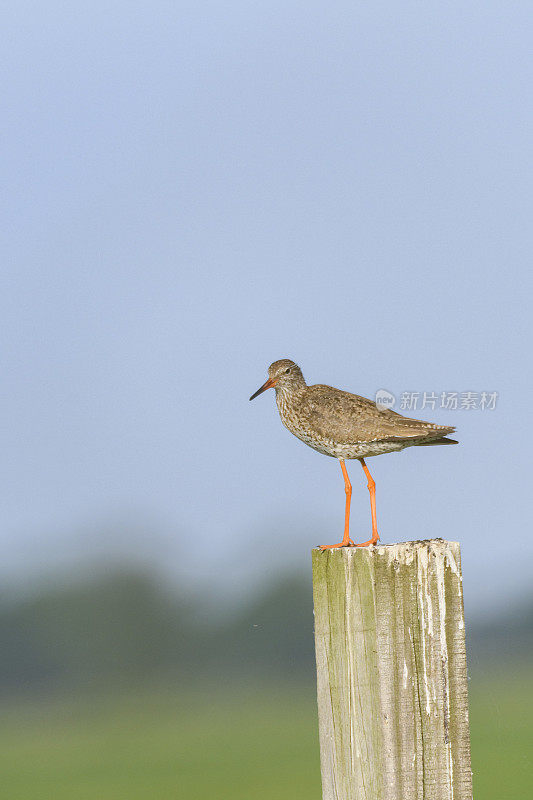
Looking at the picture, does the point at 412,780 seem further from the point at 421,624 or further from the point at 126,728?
the point at 126,728

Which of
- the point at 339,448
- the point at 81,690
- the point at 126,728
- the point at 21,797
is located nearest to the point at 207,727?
the point at 126,728

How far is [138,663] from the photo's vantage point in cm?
6675

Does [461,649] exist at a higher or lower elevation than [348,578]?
lower

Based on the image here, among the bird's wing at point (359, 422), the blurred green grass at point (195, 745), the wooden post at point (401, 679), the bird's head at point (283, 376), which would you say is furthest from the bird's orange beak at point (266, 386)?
the blurred green grass at point (195, 745)

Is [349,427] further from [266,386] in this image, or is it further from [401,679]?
[401,679]

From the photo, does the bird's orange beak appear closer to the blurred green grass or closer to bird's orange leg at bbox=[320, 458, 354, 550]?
bird's orange leg at bbox=[320, 458, 354, 550]

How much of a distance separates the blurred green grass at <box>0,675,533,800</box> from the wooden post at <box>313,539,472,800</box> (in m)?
48.6

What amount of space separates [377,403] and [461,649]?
3.43m

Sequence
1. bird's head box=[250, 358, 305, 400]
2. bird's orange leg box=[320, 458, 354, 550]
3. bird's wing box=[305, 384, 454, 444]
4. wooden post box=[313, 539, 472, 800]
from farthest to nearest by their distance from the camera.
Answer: bird's head box=[250, 358, 305, 400]
bird's wing box=[305, 384, 454, 444]
bird's orange leg box=[320, 458, 354, 550]
wooden post box=[313, 539, 472, 800]

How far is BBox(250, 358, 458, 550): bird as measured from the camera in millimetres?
6652

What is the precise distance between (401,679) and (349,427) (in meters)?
3.38

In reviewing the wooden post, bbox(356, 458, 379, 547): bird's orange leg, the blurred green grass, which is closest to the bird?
bbox(356, 458, 379, 547): bird's orange leg

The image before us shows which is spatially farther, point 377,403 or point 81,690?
point 81,690

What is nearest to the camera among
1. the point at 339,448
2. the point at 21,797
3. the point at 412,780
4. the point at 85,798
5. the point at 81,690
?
the point at 412,780
